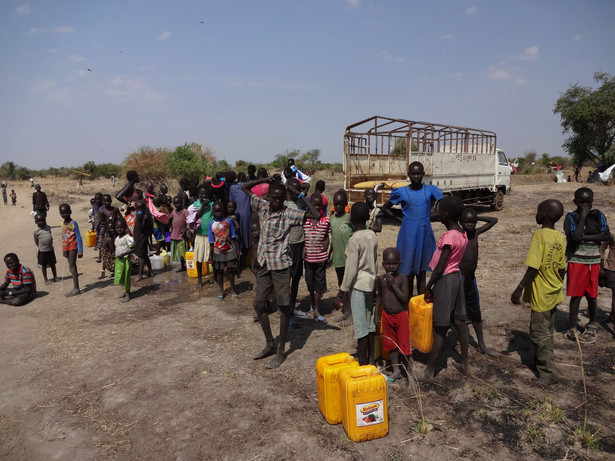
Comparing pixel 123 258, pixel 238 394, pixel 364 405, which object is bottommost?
pixel 238 394

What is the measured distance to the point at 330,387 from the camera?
3.03 metres

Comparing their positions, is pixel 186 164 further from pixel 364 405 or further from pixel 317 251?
pixel 364 405

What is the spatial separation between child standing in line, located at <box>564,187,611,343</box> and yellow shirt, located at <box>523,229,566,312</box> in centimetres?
90

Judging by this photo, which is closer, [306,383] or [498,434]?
[498,434]

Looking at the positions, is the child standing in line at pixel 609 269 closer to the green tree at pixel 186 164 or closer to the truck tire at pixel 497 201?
the truck tire at pixel 497 201

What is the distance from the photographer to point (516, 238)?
1022cm

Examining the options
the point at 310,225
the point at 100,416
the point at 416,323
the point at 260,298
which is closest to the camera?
the point at 100,416

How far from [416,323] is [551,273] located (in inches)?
51.6

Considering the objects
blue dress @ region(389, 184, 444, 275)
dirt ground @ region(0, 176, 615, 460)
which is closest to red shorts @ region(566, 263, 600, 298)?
dirt ground @ region(0, 176, 615, 460)

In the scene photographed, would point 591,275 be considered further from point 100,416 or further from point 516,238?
point 516,238

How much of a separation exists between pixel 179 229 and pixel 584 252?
682 centimetres

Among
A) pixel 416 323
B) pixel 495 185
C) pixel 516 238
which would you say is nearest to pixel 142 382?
pixel 416 323

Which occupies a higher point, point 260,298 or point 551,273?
point 551,273

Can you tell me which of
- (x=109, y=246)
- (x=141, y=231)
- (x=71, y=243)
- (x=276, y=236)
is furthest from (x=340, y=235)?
(x=71, y=243)
